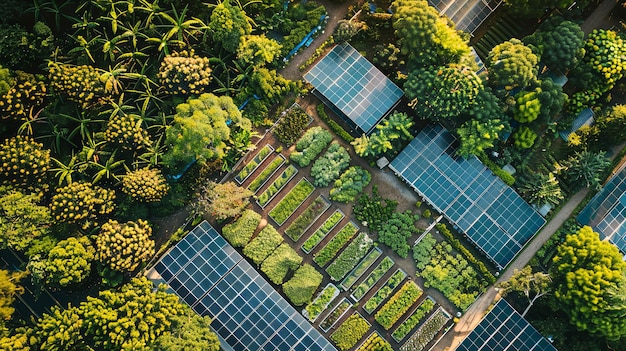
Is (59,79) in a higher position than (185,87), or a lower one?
lower

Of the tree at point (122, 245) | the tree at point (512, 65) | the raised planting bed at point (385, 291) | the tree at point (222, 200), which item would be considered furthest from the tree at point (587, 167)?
the tree at point (122, 245)

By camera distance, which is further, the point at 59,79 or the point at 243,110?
the point at 243,110

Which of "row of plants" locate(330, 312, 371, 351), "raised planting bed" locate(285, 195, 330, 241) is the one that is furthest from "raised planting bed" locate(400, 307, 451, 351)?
"raised planting bed" locate(285, 195, 330, 241)

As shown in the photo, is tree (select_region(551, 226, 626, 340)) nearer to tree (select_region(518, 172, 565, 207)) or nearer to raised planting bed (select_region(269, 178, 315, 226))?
tree (select_region(518, 172, 565, 207))

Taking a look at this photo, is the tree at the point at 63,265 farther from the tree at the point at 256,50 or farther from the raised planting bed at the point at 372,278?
the raised planting bed at the point at 372,278

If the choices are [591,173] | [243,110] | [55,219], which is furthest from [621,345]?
[55,219]

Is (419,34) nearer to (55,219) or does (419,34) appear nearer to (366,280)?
(366,280)
